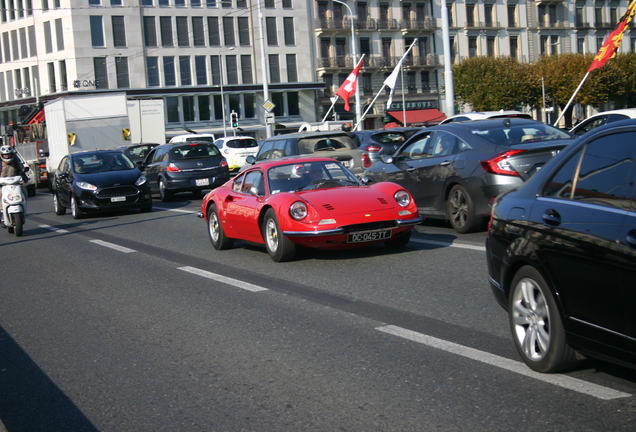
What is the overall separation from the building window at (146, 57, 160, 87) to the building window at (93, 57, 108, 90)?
12.5 ft

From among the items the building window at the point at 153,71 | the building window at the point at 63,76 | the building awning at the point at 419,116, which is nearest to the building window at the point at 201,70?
the building window at the point at 153,71

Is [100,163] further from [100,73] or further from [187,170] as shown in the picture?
[100,73]

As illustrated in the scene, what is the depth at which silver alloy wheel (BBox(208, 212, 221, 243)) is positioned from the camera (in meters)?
12.1

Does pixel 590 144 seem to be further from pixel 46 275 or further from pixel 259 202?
pixel 46 275

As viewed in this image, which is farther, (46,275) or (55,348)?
(46,275)

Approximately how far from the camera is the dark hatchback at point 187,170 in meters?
23.4

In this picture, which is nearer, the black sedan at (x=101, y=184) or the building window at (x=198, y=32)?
the black sedan at (x=101, y=184)

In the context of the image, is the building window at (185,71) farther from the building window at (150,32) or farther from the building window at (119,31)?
the building window at (119,31)

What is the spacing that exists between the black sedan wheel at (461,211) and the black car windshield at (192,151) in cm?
1299

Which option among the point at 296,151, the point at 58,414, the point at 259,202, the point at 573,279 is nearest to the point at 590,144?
the point at 573,279

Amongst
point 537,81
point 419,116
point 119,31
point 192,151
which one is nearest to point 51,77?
point 119,31

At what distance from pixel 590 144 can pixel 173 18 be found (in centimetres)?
6973

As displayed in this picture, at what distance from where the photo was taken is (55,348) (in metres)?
6.70

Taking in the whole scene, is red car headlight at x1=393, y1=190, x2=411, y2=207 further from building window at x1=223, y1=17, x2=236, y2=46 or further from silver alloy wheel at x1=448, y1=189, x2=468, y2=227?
building window at x1=223, y1=17, x2=236, y2=46
